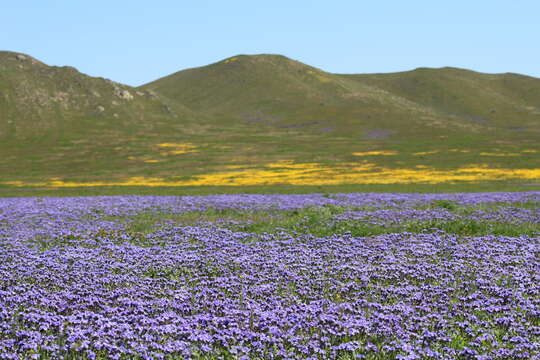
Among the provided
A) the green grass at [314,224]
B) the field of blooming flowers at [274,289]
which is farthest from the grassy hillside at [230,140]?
the field of blooming flowers at [274,289]

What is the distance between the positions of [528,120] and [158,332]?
8128 inches

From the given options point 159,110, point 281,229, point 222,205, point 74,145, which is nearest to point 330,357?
point 281,229

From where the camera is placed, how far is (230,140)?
352ft

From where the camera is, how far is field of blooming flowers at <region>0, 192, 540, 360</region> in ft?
25.2

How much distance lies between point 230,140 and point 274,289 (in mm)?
97510

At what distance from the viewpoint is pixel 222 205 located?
26.6 m

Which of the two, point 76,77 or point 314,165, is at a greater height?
point 76,77

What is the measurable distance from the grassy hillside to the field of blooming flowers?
30632 mm

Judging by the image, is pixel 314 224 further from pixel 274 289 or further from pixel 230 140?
pixel 230 140

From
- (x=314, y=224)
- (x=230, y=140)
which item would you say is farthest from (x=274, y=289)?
(x=230, y=140)

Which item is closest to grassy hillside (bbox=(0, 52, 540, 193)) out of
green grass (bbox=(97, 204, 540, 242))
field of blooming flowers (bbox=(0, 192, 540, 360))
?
green grass (bbox=(97, 204, 540, 242))

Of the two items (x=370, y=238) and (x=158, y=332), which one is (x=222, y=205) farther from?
(x=158, y=332)

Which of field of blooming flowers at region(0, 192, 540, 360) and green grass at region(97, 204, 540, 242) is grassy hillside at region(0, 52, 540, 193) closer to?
green grass at region(97, 204, 540, 242)

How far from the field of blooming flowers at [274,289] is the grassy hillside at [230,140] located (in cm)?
3063
